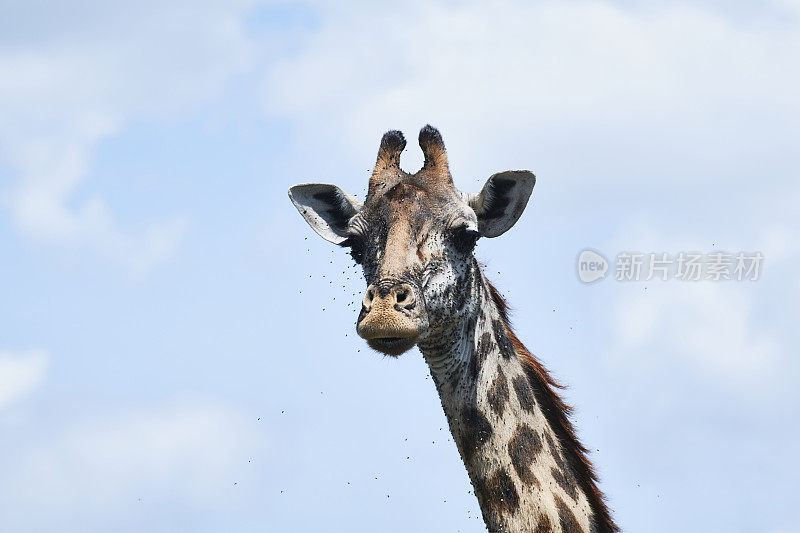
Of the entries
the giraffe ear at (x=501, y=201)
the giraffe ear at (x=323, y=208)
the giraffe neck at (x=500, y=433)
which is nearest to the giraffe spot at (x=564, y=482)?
the giraffe neck at (x=500, y=433)

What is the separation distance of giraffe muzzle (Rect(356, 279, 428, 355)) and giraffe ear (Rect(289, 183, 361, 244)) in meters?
1.97

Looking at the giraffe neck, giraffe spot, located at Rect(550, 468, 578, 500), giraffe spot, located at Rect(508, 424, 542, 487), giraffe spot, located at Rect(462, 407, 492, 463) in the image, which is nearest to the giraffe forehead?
the giraffe neck

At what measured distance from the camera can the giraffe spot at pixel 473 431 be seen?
8.59 meters

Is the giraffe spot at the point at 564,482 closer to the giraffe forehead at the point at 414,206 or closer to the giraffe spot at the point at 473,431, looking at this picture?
the giraffe spot at the point at 473,431

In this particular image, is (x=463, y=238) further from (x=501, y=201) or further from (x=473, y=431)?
(x=473, y=431)

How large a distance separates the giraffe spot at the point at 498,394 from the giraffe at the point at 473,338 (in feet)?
0.03

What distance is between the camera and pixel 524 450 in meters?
8.60

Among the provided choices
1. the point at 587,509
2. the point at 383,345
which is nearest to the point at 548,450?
the point at 587,509

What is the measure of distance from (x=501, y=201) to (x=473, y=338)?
54.2 inches

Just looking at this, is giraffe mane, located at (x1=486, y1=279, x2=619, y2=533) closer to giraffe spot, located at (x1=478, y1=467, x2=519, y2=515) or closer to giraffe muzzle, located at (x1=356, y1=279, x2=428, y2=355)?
giraffe spot, located at (x1=478, y1=467, x2=519, y2=515)

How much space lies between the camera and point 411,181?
9375 mm

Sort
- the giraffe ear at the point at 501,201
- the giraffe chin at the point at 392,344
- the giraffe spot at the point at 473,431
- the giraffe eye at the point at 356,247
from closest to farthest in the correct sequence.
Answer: the giraffe chin at the point at 392,344
the giraffe spot at the point at 473,431
the giraffe eye at the point at 356,247
the giraffe ear at the point at 501,201

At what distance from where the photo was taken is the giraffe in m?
8.32

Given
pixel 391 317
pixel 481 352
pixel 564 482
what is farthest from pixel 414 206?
pixel 564 482
